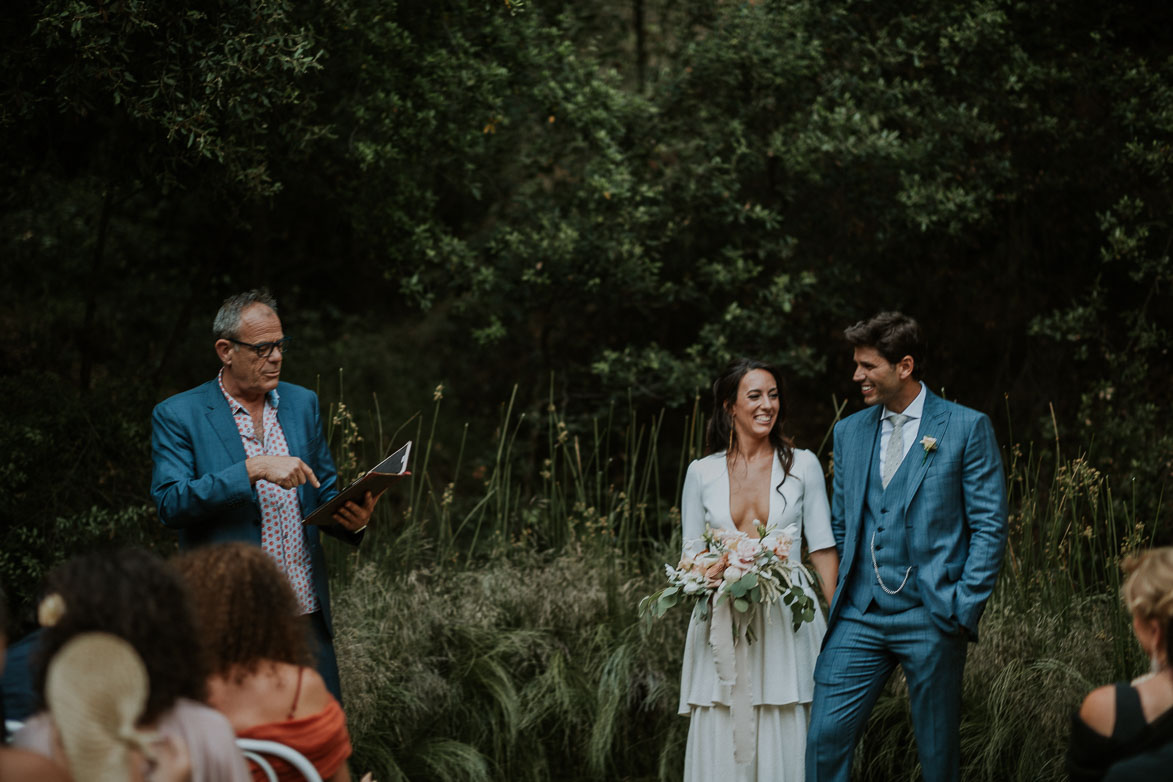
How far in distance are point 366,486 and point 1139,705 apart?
215 centimetres

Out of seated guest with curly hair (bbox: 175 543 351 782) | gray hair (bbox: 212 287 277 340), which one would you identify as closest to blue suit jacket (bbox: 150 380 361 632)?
gray hair (bbox: 212 287 277 340)

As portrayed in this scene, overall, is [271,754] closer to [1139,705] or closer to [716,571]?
[1139,705]

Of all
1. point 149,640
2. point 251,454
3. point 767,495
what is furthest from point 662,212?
point 149,640

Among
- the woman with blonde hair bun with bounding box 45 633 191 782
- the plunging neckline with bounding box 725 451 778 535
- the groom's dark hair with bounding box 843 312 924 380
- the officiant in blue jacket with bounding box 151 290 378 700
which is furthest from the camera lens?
the plunging neckline with bounding box 725 451 778 535

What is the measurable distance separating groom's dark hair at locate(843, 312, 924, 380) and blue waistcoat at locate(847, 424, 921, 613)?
1.06 feet

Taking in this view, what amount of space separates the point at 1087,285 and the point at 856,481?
191 inches

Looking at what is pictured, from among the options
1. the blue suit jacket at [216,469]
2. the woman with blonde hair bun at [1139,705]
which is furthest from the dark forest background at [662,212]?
the woman with blonde hair bun at [1139,705]

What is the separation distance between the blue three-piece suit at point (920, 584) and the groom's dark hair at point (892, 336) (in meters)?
0.19

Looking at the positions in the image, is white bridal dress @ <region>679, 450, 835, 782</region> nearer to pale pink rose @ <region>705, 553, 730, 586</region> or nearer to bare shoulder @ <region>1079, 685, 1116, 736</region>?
pale pink rose @ <region>705, 553, 730, 586</region>

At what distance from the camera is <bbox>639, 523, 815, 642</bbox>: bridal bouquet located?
4039 millimetres

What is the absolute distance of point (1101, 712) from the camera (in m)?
2.49

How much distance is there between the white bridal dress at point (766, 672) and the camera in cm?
417

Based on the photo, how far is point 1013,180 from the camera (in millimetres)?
8164

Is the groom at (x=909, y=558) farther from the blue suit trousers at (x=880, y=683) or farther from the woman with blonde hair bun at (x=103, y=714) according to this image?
the woman with blonde hair bun at (x=103, y=714)
